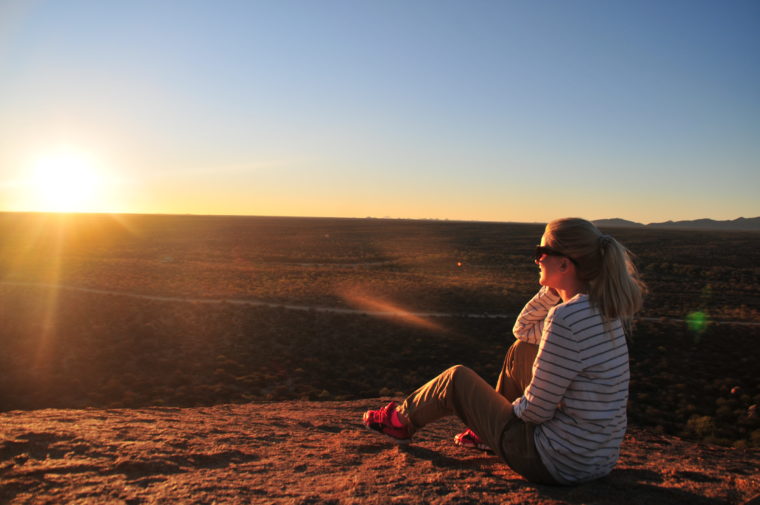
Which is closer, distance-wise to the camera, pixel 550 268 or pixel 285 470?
pixel 550 268

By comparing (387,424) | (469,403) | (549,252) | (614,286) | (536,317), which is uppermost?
(549,252)

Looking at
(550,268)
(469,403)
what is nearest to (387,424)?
(469,403)

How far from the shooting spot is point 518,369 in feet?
9.91

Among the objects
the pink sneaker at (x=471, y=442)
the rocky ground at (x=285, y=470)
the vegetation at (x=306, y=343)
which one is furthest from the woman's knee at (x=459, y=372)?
the vegetation at (x=306, y=343)

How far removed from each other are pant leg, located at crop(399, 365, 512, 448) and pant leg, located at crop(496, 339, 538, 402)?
224 mm

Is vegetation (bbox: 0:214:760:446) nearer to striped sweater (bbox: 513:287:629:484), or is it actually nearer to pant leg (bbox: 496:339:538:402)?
pant leg (bbox: 496:339:538:402)

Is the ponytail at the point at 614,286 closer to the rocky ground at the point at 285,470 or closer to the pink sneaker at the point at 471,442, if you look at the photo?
the rocky ground at the point at 285,470

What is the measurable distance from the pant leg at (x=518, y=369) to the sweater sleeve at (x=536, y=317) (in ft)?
0.17

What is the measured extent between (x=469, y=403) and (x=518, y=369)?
1.41ft

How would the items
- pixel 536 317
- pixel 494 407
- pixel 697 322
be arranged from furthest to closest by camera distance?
1. pixel 697 322
2. pixel 536 317
3. pixel 494 407

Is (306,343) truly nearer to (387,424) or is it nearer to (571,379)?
(387,424)

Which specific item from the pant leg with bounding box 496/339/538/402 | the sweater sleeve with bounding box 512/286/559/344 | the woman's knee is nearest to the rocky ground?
the pant leg with bounding box 496/339/538/402

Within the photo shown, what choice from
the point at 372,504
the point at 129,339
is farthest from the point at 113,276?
the point at 372,504

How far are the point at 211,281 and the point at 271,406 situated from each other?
2279 centimetres
